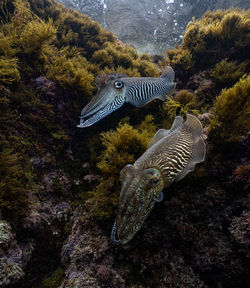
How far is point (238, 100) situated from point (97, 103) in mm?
2832

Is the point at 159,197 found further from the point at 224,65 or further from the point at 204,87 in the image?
the point at 224,65

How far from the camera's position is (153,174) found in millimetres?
2062

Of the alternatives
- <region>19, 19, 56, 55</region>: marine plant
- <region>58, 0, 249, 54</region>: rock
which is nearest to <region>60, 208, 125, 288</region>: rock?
<region>19, 19, 56, 55</region>: marine plant

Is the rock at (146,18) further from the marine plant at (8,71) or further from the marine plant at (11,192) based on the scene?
the marine plant at (11,192)

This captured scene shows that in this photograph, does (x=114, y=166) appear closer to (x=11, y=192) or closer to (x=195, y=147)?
(x=195, y=147)

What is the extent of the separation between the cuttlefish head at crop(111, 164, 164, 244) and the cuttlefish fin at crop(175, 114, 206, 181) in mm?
627

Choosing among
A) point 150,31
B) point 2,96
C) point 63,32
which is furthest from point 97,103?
point 150,31

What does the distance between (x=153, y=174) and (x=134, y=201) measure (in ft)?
1.35

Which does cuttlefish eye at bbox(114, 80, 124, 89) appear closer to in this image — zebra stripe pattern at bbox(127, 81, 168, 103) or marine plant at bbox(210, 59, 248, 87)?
zebra stripe pattern at bbox(127, 81, 168, 103)

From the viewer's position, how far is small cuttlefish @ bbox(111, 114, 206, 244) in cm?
196

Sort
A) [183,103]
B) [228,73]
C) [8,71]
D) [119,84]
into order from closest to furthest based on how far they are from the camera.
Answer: [8,71]
[119,84]
[183,103]
[228,73]

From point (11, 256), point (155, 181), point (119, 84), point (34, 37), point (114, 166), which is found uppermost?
point (34, 37)

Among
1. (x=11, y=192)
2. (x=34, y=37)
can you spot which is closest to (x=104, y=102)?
(x=11, y=192)

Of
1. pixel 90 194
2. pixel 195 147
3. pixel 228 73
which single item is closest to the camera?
pixel 195 147
